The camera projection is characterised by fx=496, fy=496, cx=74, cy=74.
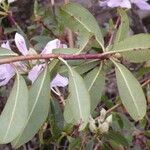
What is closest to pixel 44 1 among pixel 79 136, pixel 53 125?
pixel 79 136

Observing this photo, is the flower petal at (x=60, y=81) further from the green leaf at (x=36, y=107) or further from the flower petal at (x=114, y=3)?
the flower petal at (x=114, y=3)

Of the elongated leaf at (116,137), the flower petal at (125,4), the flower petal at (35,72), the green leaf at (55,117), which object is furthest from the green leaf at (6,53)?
the elongated leaf at (116,137)

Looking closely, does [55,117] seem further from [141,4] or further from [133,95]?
[141,4]

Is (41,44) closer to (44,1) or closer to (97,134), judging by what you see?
(97,134)

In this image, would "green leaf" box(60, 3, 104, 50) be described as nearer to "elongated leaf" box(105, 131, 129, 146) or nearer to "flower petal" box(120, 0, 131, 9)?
"flower petal" box(120, 0, 131, 9)

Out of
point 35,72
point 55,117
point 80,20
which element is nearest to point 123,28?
point 80,20
